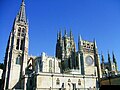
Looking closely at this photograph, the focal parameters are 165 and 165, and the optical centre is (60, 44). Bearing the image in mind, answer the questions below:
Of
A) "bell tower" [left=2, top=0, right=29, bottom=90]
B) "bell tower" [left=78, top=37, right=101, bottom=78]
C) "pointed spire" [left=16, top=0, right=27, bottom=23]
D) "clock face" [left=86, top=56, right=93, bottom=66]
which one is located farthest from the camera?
"pointed spire" [left=16, top=0, right=27, bottom=23]

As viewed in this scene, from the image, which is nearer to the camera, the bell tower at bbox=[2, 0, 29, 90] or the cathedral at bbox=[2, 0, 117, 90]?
the cathedral at bbox=[2, 0, 117, 90]

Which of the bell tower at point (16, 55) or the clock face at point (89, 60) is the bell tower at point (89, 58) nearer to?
the clock face at point (89, 60)

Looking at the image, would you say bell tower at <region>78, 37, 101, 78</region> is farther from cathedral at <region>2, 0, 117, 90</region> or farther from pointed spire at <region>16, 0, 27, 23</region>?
pointed spire at <region>16, 0, 27, 23</region>

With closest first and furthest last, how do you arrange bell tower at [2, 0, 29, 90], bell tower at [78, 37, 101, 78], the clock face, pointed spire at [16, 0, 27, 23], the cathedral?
the cathedral
bell tower at [2, 0, 29, 90]
bell tower at [78, 37, 101, 78]
the clock face
pointed spire at [16, 0, 27, 23]

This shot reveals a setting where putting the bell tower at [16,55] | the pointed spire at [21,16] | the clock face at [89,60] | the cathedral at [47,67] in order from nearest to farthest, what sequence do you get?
the cathedral at [47,67] → the bell tower at [16,55] → the clock face at [89,60] → the pointed spire at [21,16]

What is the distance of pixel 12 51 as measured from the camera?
55125 mm

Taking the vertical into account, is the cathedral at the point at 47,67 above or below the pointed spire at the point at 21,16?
below

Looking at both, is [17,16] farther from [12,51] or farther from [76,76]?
[76,76]

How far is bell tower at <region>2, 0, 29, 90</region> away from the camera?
166 feet

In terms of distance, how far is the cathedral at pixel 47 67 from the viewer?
146 feet

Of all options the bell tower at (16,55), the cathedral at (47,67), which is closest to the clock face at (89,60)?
the cathedral at (47,67)

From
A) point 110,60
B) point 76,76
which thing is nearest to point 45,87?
point 76,76

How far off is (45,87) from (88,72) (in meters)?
20.1

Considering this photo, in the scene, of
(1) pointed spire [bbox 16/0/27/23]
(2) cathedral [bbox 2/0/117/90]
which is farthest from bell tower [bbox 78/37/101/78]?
(1) pointed spire [bbox 16/0/27/23]
